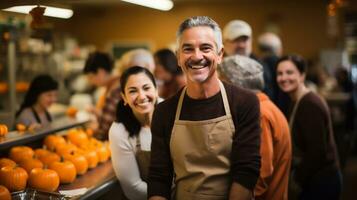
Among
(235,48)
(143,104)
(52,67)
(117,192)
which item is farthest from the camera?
(52,67)

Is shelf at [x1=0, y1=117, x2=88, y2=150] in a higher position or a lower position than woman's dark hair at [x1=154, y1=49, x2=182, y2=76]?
lower

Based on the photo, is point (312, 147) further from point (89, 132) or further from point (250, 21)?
point (250, 21)

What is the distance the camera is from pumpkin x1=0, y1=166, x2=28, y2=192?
2.29 metres

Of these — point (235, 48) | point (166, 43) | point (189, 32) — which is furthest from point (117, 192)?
point (166, 43)

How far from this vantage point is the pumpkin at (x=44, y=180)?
7.82ft

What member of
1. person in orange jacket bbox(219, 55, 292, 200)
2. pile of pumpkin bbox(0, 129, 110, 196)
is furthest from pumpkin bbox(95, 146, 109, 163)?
person in orange jacket bbox(219, 55, 292, 200)

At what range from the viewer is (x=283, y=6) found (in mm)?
10984

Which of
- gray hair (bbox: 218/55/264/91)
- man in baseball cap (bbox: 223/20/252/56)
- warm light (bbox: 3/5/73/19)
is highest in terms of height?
warm light (bbox: 3/5/73/19)

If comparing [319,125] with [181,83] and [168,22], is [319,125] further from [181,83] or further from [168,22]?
[168,22]

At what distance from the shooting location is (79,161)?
2.77 metres

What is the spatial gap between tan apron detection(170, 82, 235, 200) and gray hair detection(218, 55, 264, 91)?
0.54m

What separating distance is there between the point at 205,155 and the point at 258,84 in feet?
2.46

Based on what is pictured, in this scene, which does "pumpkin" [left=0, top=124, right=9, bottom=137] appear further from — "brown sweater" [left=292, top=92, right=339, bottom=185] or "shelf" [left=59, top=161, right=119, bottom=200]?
"brown sweater" [left=292, top=92, right=339, bottom=185]

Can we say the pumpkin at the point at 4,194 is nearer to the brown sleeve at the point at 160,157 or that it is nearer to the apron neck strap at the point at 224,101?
the brown sleeve at the point at 160,157
